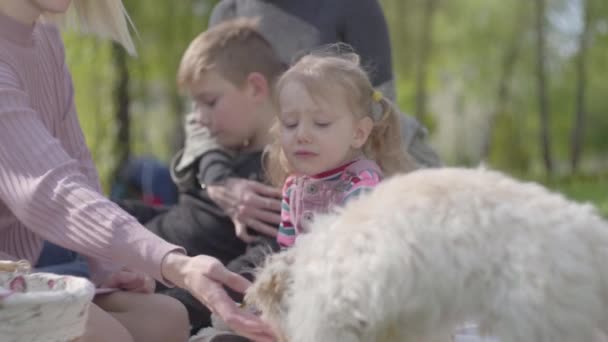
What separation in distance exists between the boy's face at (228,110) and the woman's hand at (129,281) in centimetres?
76

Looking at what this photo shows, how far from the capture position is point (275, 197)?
2.81 metres

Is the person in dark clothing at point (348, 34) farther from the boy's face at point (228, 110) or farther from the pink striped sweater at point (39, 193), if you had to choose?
the pink striped sweater at point (39, 193)

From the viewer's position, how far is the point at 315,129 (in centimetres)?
233

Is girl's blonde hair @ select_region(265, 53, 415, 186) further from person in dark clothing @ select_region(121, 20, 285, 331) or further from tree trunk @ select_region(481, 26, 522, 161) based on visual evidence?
tree trunk @ select_region(481, 26, 522, 161)

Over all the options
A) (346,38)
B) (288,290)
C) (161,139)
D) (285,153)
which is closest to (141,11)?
(161,139)

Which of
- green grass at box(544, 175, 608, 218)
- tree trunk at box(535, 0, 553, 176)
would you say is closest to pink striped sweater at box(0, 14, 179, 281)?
green grass at box(544, 175, 608, 218)

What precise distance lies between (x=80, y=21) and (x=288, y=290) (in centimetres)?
120

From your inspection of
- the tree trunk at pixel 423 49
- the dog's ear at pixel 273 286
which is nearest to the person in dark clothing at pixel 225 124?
the dog's ear at pixel 273 286

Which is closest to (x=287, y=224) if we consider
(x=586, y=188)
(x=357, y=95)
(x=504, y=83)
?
(x=357, y=95)

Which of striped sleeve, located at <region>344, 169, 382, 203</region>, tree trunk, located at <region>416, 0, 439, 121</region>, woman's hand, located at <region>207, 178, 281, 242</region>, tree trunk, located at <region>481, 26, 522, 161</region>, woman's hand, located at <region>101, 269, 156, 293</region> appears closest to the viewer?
striped sleeve, located at <region>344, 169, 382, 203</region>

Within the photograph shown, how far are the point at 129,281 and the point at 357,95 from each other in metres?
0.78

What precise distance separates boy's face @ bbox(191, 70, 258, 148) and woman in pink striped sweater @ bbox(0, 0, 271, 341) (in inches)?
20.8

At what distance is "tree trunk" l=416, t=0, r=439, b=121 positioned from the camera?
50.0 feet

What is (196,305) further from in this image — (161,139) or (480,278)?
(161,139)
